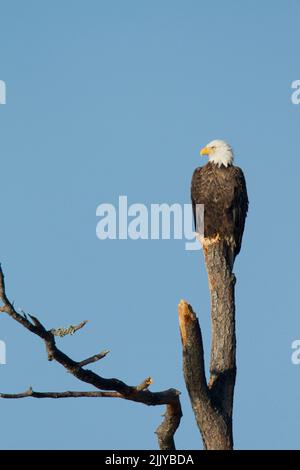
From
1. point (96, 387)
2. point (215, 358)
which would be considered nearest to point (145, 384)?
point (96, 387)

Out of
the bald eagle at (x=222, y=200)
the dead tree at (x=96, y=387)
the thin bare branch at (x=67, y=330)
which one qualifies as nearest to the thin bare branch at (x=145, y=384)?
the dead tree at (x=96, y=387)

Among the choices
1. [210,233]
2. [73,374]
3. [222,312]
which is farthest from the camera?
[210,233]

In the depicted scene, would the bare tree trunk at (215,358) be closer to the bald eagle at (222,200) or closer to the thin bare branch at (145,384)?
the thin bare branch at (145,384)

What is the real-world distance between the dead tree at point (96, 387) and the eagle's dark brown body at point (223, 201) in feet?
11.6

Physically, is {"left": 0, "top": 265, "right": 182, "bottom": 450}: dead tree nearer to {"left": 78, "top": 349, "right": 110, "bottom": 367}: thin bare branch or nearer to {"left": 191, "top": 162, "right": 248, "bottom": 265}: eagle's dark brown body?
{"left": 78, "top": 349, "right": 110, "bottom": 367}: thin bare branch

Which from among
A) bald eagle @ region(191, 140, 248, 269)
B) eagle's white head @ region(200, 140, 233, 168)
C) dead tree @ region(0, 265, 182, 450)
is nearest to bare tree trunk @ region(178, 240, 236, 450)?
dead tree @ region(0, 265, 182, 450)

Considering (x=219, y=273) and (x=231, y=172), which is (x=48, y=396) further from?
(x=231, y=172)

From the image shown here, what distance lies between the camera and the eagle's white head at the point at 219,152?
1327 centimetres

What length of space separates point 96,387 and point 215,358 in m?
1.49

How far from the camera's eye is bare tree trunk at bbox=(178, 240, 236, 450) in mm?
9703
